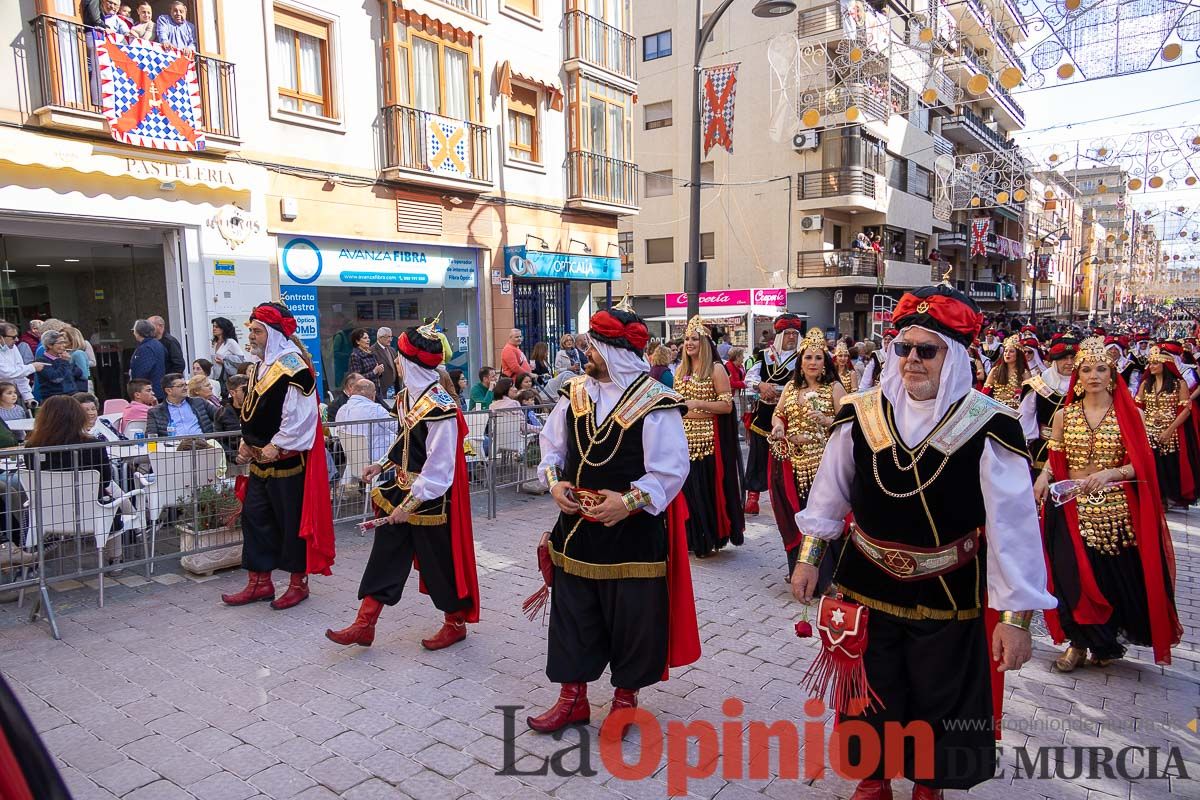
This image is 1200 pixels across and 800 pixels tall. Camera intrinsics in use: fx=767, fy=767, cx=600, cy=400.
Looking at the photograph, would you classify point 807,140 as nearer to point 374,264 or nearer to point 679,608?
point 374,264

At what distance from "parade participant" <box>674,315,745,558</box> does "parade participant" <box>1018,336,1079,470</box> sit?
2.35 metres

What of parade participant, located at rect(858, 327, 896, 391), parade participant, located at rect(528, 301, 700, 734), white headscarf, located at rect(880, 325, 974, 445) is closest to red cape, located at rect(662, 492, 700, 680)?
parade participant, located at rect(528, 301, 700, 734)

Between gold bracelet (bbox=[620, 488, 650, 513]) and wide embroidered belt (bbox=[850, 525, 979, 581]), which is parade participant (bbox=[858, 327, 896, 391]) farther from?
wide embroidered belt (bbox=[850, 525, 979, 581])

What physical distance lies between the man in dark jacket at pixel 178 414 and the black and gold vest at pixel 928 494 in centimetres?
627

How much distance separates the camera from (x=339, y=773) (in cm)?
351

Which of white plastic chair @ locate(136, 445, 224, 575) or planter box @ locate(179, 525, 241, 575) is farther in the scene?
planter box @ locate(179, 525, 241, 575)

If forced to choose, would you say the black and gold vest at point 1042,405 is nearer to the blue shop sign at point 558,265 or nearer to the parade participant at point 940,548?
the parade participant at point 940,548

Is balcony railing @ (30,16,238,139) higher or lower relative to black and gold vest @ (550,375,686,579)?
higher

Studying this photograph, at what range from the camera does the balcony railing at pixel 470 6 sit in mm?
14320

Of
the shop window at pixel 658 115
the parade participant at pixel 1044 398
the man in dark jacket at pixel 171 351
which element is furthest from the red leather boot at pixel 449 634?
the shop window at pixel 658 115

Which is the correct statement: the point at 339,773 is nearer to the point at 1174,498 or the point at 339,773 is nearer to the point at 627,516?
the point at 627,516

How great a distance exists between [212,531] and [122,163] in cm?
630

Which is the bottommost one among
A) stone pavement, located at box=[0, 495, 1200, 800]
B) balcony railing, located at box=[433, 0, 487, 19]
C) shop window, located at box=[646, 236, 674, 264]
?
stone pavement, located at box=[0, 495, 1200, 800]

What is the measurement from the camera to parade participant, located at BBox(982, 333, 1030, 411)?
8.62 meters
